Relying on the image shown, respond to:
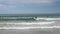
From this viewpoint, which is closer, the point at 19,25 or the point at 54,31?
the point at 54,31

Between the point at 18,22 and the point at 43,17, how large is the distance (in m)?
0.35

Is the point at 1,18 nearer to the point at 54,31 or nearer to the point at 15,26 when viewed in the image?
the point at 15,26

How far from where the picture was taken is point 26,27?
1.14 meters

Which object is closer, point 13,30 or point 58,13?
point 13,30

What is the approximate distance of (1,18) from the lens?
48.7 inches

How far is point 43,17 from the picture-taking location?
1.22 metres

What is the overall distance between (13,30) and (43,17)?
440 millimetres

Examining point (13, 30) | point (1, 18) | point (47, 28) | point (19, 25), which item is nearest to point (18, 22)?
point (19, 25)

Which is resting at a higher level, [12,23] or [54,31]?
[12,23]

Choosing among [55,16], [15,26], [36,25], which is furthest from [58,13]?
[15,26]

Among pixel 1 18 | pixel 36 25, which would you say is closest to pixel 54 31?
pixel 36 25

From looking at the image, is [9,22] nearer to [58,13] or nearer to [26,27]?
[26,27]

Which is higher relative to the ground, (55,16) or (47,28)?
(55,16)

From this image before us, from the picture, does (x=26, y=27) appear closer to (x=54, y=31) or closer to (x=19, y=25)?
(x=19, y=25)
